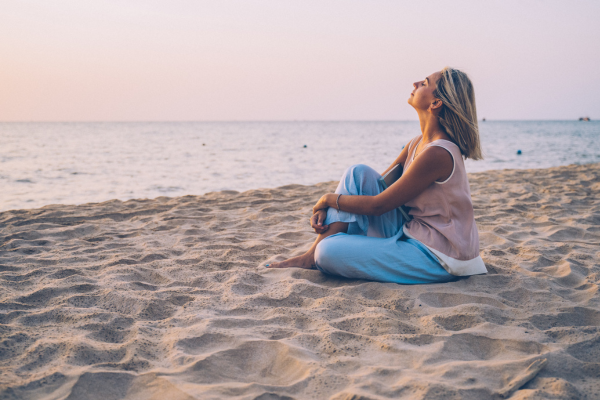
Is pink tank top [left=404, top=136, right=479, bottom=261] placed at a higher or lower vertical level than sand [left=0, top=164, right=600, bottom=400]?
higher

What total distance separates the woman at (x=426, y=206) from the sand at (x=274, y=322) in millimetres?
135

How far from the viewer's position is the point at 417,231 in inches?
102

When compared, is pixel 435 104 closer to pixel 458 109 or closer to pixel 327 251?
pixel 458 109

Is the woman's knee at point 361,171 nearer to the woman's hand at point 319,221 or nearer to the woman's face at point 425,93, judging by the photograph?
the woman's hand at point 319,221

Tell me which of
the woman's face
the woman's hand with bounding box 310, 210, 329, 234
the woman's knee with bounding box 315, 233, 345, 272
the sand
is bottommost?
the sand

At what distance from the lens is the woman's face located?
2535 millimetres

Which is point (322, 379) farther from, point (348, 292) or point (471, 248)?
point (471, 248)

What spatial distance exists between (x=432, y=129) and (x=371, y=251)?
0.89 metres

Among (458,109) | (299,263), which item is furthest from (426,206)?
(299,263)

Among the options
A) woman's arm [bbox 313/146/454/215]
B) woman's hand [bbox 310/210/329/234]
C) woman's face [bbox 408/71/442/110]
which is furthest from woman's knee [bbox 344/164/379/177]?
woman's face [bbox 408/71/442/110]

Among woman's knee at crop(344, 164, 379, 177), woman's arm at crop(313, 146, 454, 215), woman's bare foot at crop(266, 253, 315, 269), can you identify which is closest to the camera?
woman's arm at crop(313, 146, 454, 215)

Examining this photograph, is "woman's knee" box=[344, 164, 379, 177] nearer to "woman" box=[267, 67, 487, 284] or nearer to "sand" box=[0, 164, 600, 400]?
"woman" box=[267, 67, 487, 284]

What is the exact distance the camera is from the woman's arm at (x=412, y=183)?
2387 mm

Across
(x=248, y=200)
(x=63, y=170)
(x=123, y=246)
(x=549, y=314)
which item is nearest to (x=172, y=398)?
(x=549, y=314)
